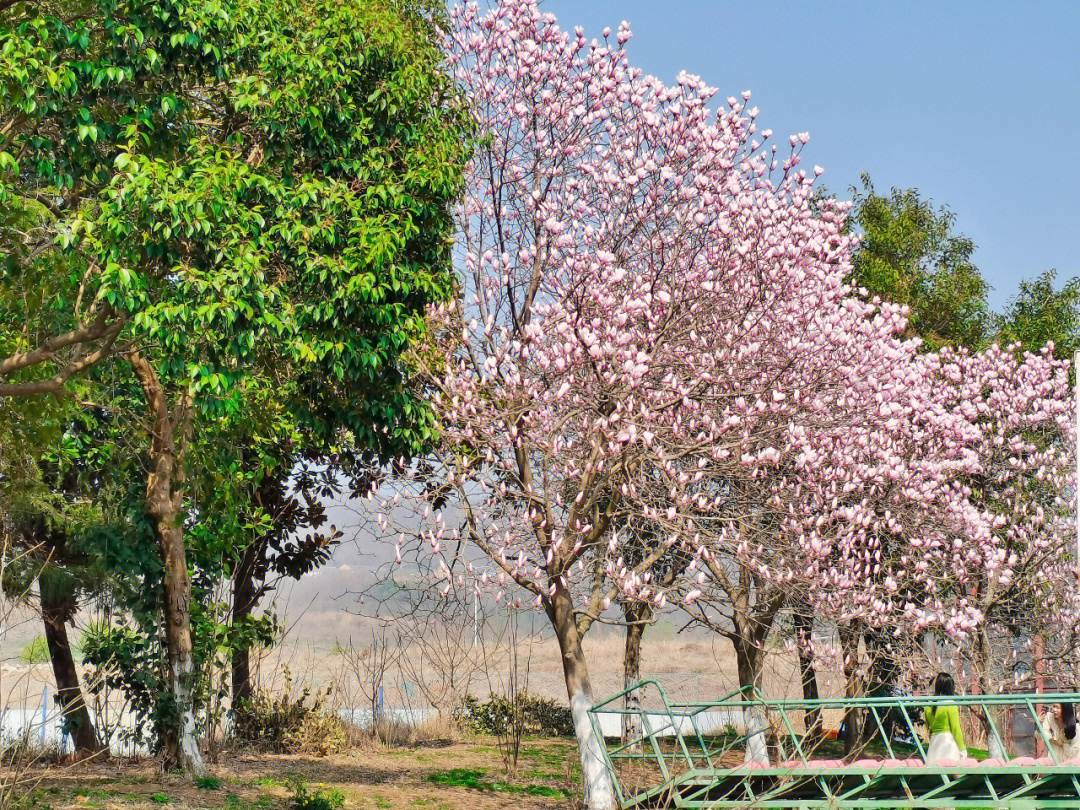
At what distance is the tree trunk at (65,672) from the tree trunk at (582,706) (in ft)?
24.8

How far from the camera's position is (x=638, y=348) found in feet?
41.5

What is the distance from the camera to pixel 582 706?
12.4m

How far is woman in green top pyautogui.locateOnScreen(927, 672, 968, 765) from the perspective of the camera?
10750 millimetres

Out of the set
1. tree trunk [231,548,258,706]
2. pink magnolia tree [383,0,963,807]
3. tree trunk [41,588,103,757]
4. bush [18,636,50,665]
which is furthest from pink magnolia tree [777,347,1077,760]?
tree trunk [41,588,103,757]

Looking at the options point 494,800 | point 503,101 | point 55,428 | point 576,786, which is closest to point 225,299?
point 55,428

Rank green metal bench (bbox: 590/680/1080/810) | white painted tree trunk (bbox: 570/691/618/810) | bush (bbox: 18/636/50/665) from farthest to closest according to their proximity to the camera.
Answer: white painted tree trunk (bbox: 570/691/618/810) < bush (bbox: 18/636/50/665) < green metal bench (bbox: 590/680/1080/810)

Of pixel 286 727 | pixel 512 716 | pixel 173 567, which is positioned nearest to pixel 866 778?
pixel 173 567

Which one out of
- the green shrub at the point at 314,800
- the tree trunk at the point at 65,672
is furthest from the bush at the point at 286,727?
the green shrub at the point at 314,800

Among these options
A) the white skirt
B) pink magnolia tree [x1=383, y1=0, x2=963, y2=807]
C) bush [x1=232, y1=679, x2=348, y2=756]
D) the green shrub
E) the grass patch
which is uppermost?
pink magnolia tree [x1=383, y1=0, x2=963, y2=807]

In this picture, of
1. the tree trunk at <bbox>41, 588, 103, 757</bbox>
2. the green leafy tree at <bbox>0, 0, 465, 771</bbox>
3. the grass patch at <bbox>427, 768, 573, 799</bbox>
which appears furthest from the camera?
the tree trunk at <bbox>41, 588, 103, 757</bbox>

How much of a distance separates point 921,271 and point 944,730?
15.0m

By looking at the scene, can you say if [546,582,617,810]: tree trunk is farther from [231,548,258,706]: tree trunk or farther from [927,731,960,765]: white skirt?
[231,548,258,706]: tree trunk

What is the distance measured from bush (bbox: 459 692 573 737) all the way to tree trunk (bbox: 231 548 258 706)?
447 cm

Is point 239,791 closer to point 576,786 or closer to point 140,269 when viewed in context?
point 576,786
